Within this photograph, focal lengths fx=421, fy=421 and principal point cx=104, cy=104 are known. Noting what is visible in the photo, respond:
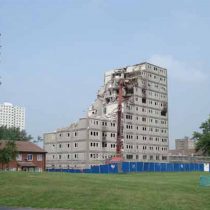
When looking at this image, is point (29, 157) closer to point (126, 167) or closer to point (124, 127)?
point (126, 167)

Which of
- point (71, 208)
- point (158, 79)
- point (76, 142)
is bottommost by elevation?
point (71, 208)

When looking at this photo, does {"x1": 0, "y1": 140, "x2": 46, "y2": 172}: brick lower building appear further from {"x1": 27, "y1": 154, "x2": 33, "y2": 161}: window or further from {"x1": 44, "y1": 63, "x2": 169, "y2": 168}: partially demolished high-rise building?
A: {"x1": 44, "y1": 63, "x2": 169, "y2": 168}: partially demolished high-rise building

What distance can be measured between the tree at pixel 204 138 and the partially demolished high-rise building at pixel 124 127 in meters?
23.1

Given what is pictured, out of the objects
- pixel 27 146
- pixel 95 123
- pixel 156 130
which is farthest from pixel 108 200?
pixel 156 130

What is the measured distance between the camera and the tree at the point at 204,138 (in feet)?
351

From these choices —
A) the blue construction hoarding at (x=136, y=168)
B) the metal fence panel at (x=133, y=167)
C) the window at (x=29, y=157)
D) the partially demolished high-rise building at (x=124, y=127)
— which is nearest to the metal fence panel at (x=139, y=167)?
the blue construction hoarding at (x=136, y=168)

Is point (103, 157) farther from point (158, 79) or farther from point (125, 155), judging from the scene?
point (158, 79)

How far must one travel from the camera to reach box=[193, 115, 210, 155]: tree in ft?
351

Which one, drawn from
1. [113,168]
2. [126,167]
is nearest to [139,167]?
[126,167]

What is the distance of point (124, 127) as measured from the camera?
129 m

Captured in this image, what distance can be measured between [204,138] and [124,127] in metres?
29.0

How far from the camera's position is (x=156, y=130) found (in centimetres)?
14025

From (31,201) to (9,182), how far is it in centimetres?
1087

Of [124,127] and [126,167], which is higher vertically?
[124,127]
